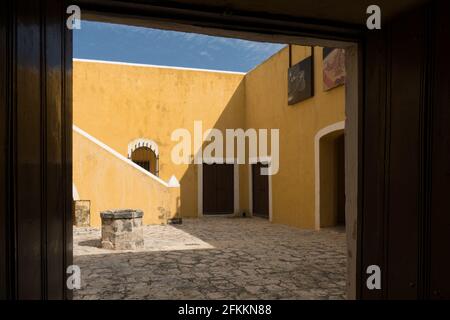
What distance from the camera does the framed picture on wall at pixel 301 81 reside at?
10781 millimetres

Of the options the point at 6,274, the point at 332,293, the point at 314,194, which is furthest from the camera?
the point at 314,194

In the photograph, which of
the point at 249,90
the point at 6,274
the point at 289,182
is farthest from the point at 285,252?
the point at 249,90

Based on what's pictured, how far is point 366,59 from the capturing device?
2.53 meters

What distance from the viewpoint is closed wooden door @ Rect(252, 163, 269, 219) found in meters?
14.1

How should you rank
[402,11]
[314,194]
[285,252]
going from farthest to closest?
A: [314,194], [285,252], [402,11]

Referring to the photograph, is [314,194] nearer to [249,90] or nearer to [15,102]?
→ [249,90]

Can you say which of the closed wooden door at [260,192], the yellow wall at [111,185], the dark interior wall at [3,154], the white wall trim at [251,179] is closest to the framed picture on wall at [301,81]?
the white wall trim at [251,179]

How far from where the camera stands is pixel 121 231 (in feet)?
25.6

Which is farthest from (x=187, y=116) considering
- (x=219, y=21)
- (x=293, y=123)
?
(x=219, y=21)

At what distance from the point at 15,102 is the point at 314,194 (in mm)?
9874

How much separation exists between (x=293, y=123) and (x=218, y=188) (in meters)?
4.92

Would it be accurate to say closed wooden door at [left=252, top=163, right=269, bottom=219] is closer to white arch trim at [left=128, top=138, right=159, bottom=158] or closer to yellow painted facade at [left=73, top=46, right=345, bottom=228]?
yellow painted facade at [left=73, top=46, right=345, bottom=228]

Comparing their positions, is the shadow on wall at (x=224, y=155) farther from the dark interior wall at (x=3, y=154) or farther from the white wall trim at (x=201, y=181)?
the dark interior wall at (x=3, y=154)

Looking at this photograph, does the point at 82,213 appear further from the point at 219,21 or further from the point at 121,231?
the point at 219,21
